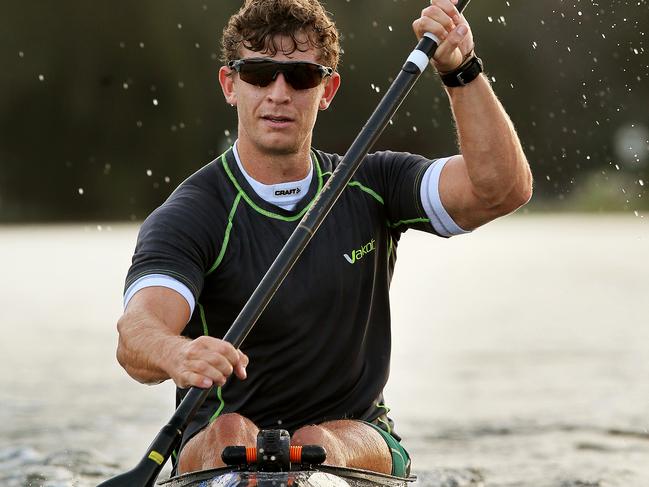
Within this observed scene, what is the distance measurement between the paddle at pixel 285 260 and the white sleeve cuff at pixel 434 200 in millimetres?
400

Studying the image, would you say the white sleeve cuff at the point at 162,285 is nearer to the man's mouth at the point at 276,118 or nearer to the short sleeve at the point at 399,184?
the man's mouth at the point at 276,118

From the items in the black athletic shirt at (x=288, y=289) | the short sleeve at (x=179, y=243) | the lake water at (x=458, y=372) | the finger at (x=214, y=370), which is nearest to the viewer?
the finger at (x=214, y=370)

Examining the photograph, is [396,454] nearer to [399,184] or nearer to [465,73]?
[399,184]

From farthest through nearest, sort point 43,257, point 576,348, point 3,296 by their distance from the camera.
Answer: point 43,257, point 3,296, point 576,348

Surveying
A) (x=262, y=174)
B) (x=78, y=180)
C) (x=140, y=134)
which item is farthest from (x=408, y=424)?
(x=78, y=180)

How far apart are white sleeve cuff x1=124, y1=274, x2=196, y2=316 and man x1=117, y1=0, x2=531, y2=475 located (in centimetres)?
9

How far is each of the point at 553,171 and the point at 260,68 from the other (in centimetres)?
4576

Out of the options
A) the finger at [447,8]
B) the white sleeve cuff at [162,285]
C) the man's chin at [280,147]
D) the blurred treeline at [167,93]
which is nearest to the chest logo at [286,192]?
the man's chin at [280,147]

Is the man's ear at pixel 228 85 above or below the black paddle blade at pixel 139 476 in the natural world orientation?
above

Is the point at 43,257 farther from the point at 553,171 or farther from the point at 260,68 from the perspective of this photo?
the point at 553,171

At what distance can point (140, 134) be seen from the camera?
42469 mm

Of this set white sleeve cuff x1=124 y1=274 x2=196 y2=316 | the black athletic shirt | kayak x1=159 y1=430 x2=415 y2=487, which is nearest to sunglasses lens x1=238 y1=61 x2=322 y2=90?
the black athletic shirt

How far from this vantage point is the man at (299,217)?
14.7 feet

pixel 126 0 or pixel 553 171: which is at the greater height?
pixel 126 0
